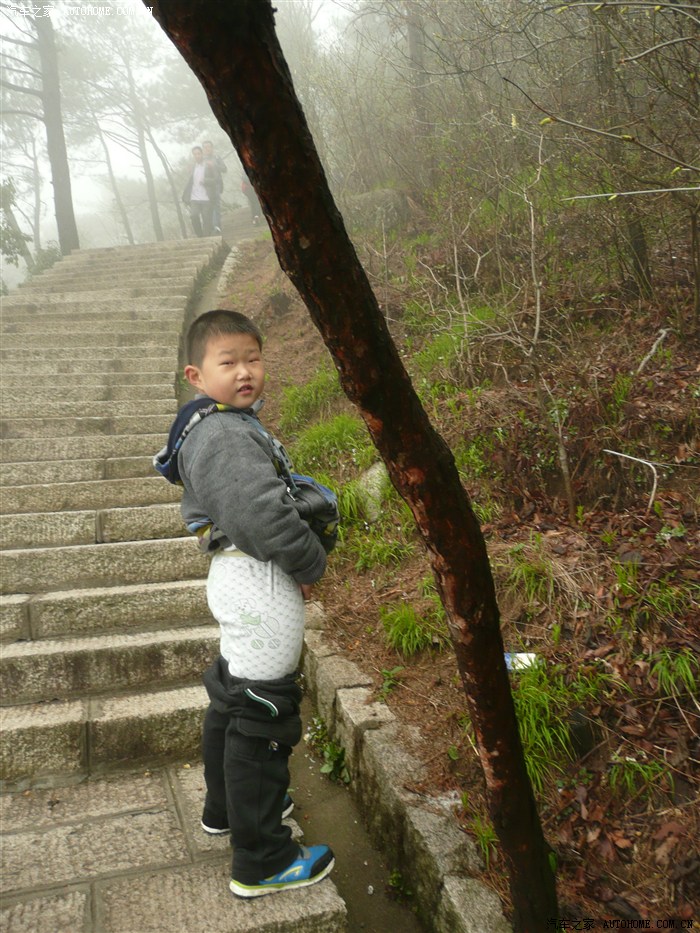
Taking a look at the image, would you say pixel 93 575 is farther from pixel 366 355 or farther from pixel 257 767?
pixel 366 355

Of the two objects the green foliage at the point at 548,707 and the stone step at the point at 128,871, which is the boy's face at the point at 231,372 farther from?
the stone step at the point at 128,871

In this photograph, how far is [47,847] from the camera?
7.83 feet

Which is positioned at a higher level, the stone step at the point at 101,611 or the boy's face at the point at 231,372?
the boy's face at the point at 231,372

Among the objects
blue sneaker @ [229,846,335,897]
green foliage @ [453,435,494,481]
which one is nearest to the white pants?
blue sneaker @ [229,846,335,897]

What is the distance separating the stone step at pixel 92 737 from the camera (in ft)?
9.23

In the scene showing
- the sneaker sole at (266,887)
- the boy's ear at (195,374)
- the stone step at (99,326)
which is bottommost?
the sneaker sole at (266,887)

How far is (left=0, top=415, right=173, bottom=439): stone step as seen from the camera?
18.4 ft

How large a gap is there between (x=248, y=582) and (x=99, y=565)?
2.11 metres

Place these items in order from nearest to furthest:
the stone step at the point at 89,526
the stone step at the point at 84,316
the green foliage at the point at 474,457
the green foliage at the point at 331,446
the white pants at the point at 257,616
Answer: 1. the white pants at the point at 257,616
2. the green foliage at the point at 474,457
3. the stone step at the point at 89,526
4. the green foliage at the point at 331,446
5. the stone step at the point at 84,316

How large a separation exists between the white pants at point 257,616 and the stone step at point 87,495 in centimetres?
265

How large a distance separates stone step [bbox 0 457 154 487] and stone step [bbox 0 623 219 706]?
1.82 metres

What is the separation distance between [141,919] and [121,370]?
5.69m

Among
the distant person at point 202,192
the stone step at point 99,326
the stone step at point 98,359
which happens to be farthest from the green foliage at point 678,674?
the distant person at point 202,192

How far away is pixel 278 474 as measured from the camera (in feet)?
7.33
